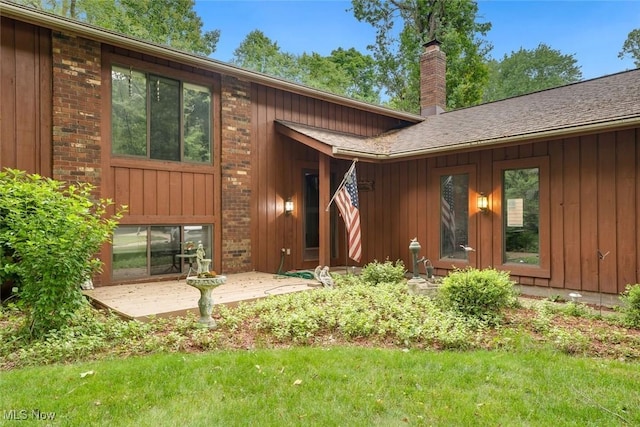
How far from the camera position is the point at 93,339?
3869 mm

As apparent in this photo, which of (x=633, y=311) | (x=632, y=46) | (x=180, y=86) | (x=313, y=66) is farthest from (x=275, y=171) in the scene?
(x=632, y=46)

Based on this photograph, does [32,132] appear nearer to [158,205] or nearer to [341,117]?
[158,205]

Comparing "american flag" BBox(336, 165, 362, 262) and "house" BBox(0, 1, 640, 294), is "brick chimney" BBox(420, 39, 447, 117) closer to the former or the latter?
"house" BBox(0, 1, 640, 294)

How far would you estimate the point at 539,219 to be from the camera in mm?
7027

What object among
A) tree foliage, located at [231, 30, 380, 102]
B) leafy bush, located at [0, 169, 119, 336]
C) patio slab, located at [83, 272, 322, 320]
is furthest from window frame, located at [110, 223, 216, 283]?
tree foliage, located at [231, 30, 380, 102]

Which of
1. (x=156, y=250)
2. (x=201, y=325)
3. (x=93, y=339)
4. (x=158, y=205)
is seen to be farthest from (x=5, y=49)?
(x=201, y=325)

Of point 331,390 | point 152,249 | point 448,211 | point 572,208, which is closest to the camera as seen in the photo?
point 331,390

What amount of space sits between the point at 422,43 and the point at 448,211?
1383cm

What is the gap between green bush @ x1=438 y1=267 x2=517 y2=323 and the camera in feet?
16.3

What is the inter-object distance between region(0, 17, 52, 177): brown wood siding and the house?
0.06 ft

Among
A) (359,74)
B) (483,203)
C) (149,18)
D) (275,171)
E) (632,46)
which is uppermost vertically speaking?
(632,46)

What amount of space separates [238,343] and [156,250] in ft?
11.5

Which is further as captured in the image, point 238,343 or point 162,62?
point 162,62

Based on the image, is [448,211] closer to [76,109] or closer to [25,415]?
[76,109]
